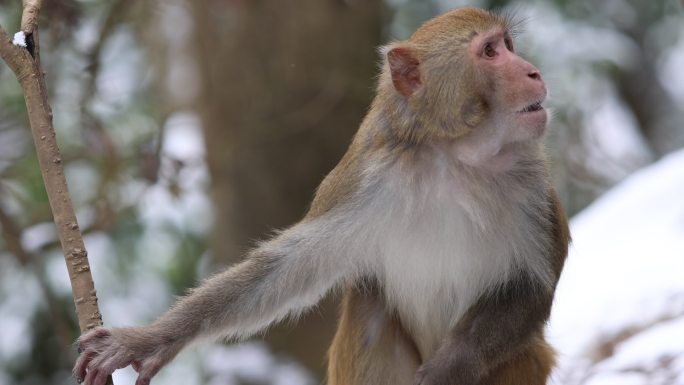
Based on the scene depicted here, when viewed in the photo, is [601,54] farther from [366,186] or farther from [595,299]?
[366,186]

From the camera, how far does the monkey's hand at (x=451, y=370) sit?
4074 mm

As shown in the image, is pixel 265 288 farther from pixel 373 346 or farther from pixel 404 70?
pixel 404 70

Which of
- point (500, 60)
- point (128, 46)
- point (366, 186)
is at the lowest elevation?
point (366, 186)

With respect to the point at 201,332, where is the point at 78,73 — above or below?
above

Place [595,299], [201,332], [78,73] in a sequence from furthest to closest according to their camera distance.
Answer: [78,73] → [595,299] → [201,332]

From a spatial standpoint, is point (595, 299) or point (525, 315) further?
Result: point (595, 299)

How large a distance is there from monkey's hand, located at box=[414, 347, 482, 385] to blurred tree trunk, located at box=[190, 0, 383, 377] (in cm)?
427

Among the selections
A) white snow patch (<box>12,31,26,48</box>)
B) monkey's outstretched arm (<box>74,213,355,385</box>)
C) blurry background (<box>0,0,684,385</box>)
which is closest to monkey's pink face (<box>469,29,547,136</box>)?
monkey's outstretched arm (<box>74,213,355,385</box>)

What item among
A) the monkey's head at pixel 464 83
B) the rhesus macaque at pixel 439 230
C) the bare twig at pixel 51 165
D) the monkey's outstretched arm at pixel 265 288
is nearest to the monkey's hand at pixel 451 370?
the rhesus macaque at pixel 439 230

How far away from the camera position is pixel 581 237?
24.0 ft

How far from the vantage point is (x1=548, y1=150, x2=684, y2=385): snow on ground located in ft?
17.6

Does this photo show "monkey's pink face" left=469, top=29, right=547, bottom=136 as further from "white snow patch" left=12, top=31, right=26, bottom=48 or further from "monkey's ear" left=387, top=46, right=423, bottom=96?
"white snow patch" left=12, top=31, right=26, bottom=48

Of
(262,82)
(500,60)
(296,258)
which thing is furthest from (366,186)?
(262,82)

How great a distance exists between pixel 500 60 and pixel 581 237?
3626mm
